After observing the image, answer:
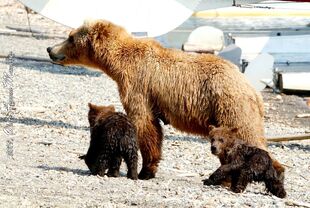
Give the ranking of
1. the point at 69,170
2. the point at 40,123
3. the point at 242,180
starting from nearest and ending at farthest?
the point at 242,180 → the point at 69,170 → the point at 40,123

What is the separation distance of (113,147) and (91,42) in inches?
63.8

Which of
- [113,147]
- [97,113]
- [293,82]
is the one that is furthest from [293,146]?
[293,82]

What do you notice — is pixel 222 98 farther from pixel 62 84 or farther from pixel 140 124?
pixel 62 84

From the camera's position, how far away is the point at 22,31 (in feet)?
111

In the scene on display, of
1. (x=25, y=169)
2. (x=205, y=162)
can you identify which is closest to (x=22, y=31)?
(x=205, y=162)

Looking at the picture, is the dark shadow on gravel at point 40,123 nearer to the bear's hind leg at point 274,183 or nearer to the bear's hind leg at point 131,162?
the bear's hind leg at point 131,162

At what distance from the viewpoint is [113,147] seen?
11.3m

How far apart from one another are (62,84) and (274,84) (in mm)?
4742

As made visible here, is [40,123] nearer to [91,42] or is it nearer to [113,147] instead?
[91,42]

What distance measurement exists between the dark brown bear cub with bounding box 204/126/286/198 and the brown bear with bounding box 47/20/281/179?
39 centimetres

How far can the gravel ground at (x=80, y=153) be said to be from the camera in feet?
33.0

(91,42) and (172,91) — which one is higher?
(91,42)

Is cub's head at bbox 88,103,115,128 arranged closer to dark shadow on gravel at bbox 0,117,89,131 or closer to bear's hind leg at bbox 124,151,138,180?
bear's hind leg at bbox 124,151,138,180

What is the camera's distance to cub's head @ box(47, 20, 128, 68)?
1234 cm
